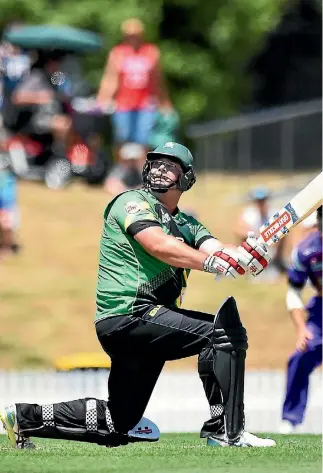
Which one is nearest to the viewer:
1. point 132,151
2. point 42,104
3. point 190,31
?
point 132,151

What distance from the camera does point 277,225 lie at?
8.35 metres

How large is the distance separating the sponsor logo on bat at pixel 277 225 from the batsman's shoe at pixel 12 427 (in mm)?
1738

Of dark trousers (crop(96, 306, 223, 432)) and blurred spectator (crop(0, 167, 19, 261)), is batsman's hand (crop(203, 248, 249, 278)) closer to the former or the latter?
dark trousers (crop(96, 306, 223, 432))

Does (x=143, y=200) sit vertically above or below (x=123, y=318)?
above

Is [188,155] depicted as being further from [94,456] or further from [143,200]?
[94,456]

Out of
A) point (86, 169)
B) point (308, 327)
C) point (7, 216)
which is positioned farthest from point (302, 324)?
point (86, 169)

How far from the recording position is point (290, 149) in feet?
72.2

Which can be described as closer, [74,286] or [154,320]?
[154,320]

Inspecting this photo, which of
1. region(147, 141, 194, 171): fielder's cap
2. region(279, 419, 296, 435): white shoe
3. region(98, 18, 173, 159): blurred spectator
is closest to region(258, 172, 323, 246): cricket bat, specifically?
region(147, 141, 194, 171): fielder's cap

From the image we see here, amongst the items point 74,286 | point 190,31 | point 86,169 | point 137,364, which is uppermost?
point 190,31

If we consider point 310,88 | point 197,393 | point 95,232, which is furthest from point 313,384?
point 310,88

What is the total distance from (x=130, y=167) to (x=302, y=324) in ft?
30.0

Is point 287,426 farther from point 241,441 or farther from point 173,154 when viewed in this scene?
point 173,154

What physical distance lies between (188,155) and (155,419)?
5639mm
